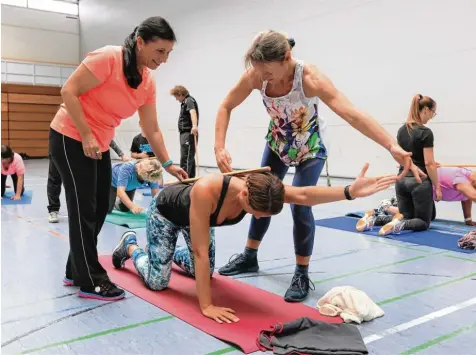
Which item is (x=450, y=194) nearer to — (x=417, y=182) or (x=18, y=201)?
(x=417, y=182)

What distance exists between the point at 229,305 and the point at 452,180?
9.70 ft

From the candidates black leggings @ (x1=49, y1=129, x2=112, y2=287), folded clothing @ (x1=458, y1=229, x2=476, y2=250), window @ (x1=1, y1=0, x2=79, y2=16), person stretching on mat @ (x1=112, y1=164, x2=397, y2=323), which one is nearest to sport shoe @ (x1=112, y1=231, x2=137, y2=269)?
person stretching on mat @ (x1=112, y1=164, x2=397, y2=323)

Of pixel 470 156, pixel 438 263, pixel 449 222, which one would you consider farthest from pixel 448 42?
pixel 438 263

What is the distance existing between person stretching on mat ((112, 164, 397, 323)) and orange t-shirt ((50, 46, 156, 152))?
0.46m

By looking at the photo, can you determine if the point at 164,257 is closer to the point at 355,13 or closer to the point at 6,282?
the point at 6,282

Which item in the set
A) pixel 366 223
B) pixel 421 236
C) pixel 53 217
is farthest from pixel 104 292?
pixel 421 236

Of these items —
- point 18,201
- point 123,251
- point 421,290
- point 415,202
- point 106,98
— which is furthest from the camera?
point 18,201

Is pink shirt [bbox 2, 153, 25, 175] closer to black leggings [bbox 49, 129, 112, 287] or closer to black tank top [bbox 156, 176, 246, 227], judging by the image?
black leggings [bbox 49, 129, 112, 287]

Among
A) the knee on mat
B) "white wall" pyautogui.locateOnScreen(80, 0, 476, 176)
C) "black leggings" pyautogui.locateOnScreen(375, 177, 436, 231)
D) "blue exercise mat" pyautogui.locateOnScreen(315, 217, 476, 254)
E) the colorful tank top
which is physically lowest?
the knee on mat

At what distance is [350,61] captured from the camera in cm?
745

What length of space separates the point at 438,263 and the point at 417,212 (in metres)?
1.21

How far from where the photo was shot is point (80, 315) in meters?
2.29

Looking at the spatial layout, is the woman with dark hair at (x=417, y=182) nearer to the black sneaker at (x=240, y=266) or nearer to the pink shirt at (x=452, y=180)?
the pink shirt at (x=452, y=180)

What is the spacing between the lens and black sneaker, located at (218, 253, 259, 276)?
2984mm
